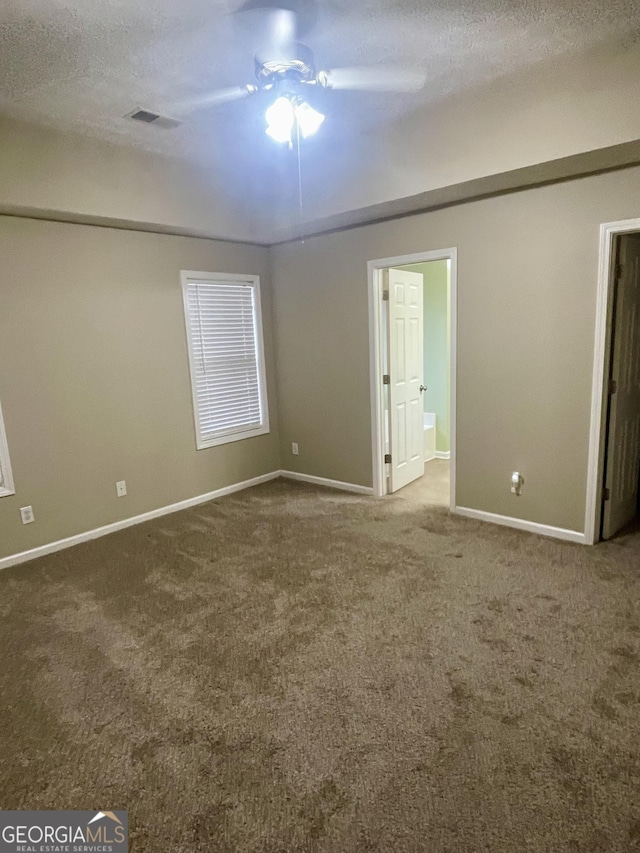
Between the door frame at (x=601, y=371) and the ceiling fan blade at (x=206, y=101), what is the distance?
235 cm

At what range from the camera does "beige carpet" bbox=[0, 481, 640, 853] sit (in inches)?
64.9

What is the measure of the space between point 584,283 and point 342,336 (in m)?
2.06

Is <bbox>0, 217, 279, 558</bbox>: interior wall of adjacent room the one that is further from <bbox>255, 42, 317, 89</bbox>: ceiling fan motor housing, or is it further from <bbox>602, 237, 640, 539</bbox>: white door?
<bbox>602, 237, 640, 539</bbox>: white door

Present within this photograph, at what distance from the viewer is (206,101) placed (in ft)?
9.78

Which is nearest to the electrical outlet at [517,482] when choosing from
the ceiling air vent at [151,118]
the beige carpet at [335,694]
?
the beige carpet at [335,694]

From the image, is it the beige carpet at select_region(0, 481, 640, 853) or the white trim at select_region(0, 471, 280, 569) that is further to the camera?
the white trim at select_region(0, 471, 280, 569)

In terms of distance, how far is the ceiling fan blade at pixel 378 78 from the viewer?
271 cm

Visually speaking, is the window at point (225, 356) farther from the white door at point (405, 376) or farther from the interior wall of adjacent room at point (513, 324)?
the white door at point (405, 376)

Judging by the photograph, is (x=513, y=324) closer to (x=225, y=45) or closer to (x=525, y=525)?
(x=525, y=525)

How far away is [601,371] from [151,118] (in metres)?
3.34

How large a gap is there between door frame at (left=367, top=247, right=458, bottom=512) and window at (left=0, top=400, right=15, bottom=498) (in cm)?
290

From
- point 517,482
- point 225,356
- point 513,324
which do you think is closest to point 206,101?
point 225,356

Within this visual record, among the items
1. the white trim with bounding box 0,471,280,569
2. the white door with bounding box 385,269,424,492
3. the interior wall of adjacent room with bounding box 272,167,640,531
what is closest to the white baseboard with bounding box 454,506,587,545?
the interior wall of adjacent room with bounding box 272,167,640,531

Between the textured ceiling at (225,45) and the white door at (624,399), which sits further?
the white door at (624,399)
